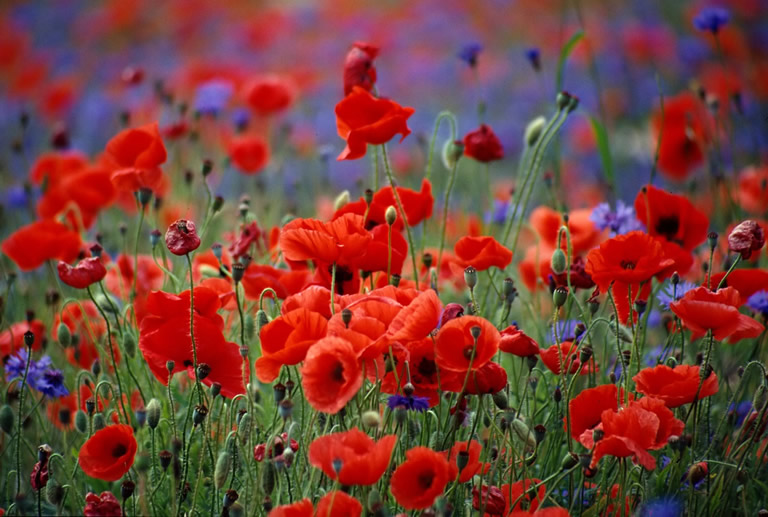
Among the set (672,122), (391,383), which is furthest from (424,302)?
(672,122)

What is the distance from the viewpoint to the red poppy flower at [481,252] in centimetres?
161

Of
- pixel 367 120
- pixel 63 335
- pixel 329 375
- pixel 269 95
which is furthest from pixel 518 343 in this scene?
pixel 269 95

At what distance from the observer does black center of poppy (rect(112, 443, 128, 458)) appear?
1.35 meters

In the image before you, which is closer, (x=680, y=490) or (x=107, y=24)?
(x=680, y=490)

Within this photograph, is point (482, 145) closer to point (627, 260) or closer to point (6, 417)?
point (627, 260)

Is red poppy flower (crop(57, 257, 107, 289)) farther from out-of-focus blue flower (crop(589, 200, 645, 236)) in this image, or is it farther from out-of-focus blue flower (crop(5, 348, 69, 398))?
out-of-focus blue flower (crop(589, 200, 645, 236))

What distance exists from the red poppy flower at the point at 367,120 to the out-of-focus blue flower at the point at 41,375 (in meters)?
0.80

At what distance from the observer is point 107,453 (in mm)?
1336

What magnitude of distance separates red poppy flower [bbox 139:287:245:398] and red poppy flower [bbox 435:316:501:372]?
42cm

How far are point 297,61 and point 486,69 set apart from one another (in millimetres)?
1634

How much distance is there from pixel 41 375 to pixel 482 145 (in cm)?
118

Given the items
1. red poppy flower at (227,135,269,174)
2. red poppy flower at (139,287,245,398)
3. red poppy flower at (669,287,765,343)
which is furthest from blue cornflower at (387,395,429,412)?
red poppy flower at (227,135,269,174)

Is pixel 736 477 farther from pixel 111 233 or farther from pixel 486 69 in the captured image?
pixel 486 69

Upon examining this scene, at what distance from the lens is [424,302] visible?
124 centimetres
